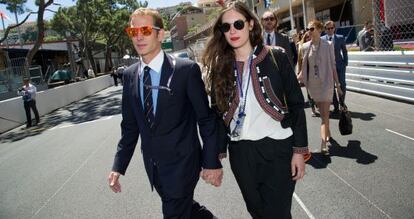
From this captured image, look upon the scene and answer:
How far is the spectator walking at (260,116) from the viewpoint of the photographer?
2.65 meters

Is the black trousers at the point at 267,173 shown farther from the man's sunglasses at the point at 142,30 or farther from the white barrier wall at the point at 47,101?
the white barrier wall at the point at 47,101

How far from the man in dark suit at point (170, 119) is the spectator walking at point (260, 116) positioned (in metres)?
0.15

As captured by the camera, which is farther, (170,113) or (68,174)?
(68,174)

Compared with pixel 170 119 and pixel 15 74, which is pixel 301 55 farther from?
pixel 15 74

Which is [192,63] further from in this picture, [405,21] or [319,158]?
[405,21]

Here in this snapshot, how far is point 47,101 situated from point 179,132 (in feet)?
61.3

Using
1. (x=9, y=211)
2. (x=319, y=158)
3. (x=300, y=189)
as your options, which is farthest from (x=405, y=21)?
(x=9, y=211)

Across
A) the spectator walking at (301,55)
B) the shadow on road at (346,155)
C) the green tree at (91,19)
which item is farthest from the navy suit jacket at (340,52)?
the green tree at (91,19)

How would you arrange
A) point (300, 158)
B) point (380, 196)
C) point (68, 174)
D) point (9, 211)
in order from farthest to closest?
point (68, 174) < point (9, 211) < point (380, 196) < point (300, 158)

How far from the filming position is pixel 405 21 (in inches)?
762

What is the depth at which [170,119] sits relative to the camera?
8.94 feet

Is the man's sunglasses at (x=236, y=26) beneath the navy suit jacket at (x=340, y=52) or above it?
above

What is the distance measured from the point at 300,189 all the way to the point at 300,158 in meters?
2.29

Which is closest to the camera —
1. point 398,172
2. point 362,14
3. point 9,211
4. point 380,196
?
point 380,196
